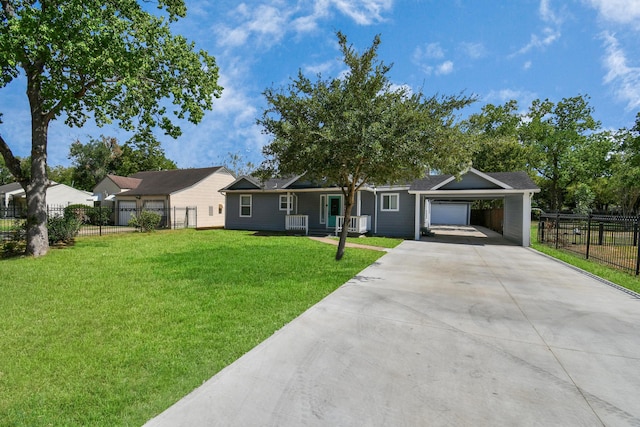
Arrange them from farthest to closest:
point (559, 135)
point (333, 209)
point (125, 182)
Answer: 1. point (559, 135)
2. point (125, 182)
3. point (333, 209)

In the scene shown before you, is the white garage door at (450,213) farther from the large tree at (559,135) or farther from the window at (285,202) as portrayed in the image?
the window at (285,202)

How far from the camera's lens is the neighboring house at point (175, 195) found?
22516 millimetres

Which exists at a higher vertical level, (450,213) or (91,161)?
(91,161)

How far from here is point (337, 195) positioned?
711 inches

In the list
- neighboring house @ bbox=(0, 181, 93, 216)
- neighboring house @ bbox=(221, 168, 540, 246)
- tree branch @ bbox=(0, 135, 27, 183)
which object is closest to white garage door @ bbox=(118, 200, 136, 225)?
neighboring house @ bbox=(0, 181, 93, 216)

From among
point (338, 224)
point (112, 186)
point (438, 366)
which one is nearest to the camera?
point (438, 366)

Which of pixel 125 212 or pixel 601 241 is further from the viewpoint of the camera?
pixel 125 212

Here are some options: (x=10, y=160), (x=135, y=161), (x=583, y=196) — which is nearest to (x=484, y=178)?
(x=10, y=160)

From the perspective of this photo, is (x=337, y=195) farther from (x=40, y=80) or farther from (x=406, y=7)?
(x=40, y=80)

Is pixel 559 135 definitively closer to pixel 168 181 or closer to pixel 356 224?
pixel 356 224

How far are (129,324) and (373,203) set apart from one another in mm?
14591

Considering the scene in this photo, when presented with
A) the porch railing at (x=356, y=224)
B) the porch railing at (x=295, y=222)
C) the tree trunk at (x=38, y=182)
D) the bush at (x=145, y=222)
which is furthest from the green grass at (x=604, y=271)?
the bush at (x=145, y=222)

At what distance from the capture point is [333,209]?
1828 centimetres

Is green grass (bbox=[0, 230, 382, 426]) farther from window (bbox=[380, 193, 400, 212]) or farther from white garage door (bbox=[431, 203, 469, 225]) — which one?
white garage door (bbox=[431, 203, 469, 225])
